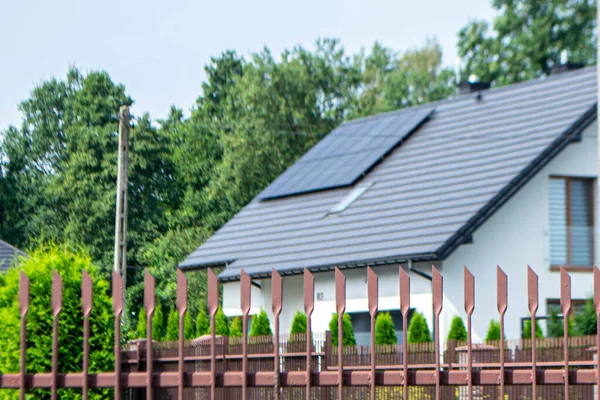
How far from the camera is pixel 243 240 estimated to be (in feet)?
79.7

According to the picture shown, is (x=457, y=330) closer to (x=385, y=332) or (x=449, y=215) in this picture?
(x=385, y=332)

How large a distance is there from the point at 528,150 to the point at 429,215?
224 centimetres

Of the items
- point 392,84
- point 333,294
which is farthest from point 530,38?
point 333,294

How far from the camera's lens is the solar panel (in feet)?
80.3

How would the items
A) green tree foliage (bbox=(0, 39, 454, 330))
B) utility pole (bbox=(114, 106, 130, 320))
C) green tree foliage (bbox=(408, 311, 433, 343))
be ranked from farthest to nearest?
green tree foliage (bbox=(0, 39, 454, 330)) → utility pole (bbox=(114, 106, 130, 320)) → green tree foliage (bbox=(408, 311, 433, 343))

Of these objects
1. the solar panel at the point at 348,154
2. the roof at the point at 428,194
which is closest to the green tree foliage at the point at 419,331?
the roof at the point at 428,194

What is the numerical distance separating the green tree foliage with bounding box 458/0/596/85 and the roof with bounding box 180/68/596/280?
19175 mm

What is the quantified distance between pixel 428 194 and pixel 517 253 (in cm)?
218

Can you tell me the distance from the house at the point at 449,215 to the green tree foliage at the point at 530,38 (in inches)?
784

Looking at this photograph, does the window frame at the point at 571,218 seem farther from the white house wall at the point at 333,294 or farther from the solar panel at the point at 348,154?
the solar panel at the point at 348,154

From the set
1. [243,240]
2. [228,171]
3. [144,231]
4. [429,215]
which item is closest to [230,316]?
[243,240]

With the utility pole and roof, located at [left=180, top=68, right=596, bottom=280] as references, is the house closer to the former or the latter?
roof, located at [left=180, top=68, right=596, bottom=280]

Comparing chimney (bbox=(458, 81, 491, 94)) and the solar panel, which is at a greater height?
chimney (bbox=(458, 81, 491, 94))

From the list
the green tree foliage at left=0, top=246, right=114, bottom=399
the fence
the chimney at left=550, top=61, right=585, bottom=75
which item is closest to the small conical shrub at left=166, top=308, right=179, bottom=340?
the green tree foliage at left=0, top=246, right=114, bottom=399
